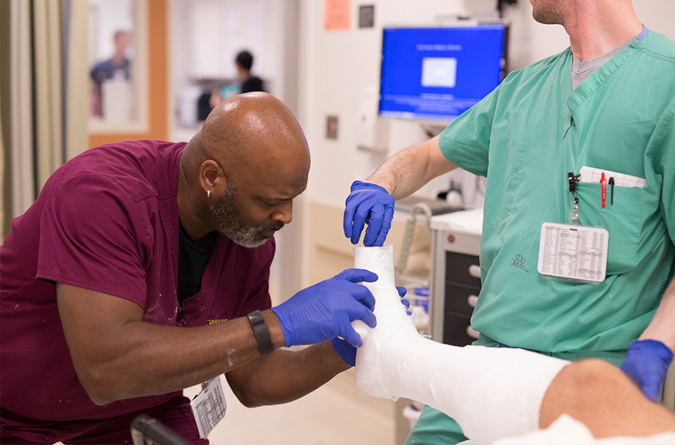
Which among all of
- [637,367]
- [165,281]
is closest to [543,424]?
[637,367]

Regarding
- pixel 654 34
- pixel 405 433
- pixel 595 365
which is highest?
pixel 654 34

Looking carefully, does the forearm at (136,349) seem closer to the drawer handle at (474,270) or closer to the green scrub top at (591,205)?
the green scrub top at (591,205)

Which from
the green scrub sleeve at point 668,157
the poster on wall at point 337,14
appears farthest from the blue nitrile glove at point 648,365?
the poster on wall at point 337,14

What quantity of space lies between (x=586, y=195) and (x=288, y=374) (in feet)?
2.54

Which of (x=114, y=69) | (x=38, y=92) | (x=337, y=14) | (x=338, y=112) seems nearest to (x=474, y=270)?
(x=338, y=112)

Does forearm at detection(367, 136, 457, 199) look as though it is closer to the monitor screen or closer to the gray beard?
the gray beard

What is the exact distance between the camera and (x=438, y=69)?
2.79m

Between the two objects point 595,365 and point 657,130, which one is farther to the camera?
point 657,130

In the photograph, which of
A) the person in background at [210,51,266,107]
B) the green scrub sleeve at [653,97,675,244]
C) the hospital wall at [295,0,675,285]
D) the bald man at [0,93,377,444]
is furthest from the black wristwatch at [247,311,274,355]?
the person in background at [210,51,266,107]

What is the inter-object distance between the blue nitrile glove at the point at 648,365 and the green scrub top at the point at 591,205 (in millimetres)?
147

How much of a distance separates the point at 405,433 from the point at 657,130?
150cm

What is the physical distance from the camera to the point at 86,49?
325cm

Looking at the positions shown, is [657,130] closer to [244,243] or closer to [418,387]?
[418,387]

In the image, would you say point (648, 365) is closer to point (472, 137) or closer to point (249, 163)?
point (472, 137)
